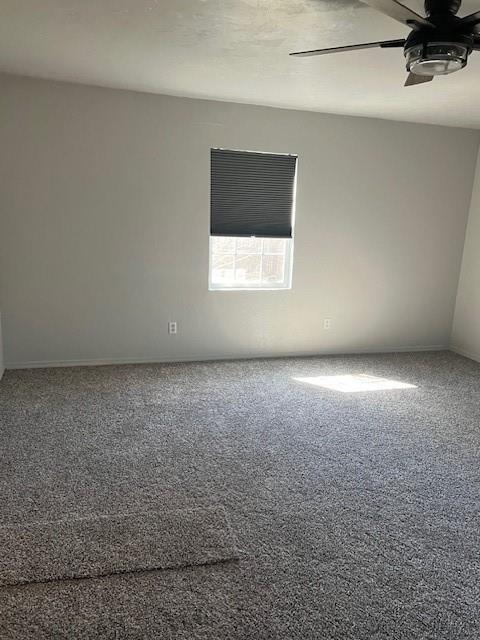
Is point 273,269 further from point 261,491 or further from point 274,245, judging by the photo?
point 261,491

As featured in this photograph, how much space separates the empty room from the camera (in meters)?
1.78

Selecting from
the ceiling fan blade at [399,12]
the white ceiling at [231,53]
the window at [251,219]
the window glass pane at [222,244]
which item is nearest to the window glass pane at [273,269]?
the window at [251,219]

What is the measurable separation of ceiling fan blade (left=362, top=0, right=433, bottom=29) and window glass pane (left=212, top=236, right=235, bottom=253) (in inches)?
106

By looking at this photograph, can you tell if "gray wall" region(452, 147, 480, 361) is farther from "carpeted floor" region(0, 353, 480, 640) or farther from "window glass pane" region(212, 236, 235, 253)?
"window glass pane" region(212, 236, 235, 253)

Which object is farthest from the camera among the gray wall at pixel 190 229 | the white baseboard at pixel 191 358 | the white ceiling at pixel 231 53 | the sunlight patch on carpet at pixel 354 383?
the white baseboard at pixel 191 358

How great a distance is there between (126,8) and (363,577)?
283 centimetres

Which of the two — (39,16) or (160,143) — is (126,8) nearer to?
(39,16)

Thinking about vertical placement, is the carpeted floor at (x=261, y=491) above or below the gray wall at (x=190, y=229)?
below

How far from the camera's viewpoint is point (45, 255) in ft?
12.8

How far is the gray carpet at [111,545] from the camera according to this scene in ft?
5.78

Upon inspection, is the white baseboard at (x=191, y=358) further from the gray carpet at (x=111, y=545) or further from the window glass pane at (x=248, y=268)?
the gray carpet at (x=111, y=545)

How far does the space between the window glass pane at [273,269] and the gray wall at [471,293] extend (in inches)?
84.4

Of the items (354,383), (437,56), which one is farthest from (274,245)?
(437,56)

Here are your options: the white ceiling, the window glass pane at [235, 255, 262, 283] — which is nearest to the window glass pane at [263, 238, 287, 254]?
the window glass pane at [235, 255, 262, 283]
